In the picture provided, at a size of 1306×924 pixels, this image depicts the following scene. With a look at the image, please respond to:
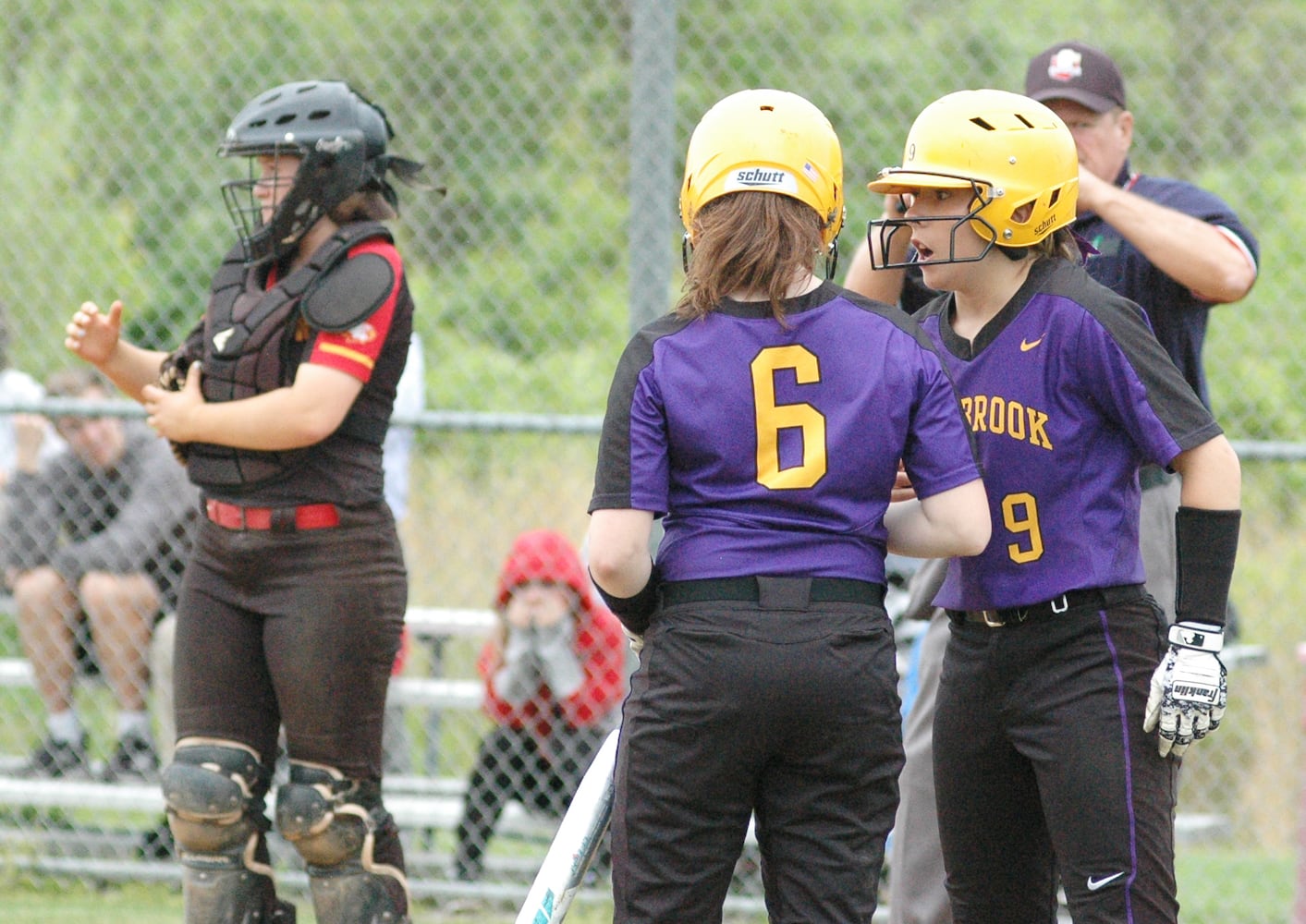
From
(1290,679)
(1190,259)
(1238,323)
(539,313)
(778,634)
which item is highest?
(778,634)

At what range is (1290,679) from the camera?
6398mm

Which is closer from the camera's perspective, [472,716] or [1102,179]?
[1102,179]

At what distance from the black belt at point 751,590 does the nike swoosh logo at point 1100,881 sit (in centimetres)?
64

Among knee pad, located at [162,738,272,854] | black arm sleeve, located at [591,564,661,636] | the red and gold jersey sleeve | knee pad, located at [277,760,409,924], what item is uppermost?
the red and gold jersey sleeve

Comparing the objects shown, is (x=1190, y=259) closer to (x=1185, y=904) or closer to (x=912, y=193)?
(x=912, y=193)

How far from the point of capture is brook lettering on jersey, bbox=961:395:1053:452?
2.95 metres

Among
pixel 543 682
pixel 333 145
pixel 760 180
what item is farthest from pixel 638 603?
pixel 543 682

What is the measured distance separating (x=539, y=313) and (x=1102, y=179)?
3337mm

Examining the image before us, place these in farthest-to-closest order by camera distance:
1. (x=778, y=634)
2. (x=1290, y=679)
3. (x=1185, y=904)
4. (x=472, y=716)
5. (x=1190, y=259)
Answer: (x=472, y=716)
(x=1290, y=679)
(x=1185, y=904)
(x=1190, y=259)
(x=778, y=634)

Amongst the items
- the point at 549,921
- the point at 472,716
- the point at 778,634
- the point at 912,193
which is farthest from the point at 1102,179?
the point at 472,716

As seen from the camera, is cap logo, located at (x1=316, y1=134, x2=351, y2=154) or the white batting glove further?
cap logo, located at (x1=316, y1=134, x2=351, y2=154)

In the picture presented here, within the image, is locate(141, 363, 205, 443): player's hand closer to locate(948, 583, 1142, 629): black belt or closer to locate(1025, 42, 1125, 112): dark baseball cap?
locate(948, 583, 1142, 629): black belt

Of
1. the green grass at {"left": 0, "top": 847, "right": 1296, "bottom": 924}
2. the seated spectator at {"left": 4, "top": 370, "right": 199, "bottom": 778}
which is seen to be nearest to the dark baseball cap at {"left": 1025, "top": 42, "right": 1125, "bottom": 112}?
the green grass at {"left": 0, "top": 847, "right": 1296, "bottom": 924}

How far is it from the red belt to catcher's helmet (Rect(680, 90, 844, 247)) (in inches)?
49.6
